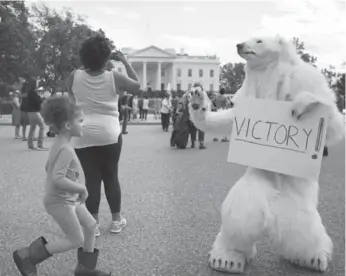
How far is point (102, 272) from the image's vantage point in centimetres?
332

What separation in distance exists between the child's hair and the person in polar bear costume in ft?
4.18

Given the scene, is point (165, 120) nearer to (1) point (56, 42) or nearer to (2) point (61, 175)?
(2) point (61, 175)

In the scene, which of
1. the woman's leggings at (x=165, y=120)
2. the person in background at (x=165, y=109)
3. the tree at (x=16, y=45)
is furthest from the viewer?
the tree at (x=16, y=45)

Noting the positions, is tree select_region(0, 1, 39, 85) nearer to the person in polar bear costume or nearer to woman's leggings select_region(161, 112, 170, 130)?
woman's leggings select_region(161, 112, 170, 130)

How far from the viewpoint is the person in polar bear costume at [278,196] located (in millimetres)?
3307

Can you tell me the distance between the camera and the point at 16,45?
103 feet

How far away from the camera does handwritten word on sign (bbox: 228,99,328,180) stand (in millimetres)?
3371

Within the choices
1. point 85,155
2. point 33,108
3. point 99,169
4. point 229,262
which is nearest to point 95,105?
point 85,155

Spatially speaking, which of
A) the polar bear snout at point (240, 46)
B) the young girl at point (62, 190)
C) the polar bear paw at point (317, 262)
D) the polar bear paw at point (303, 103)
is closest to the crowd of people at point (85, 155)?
the young girl at point (62, 190)

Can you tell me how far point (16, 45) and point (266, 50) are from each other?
30516mm

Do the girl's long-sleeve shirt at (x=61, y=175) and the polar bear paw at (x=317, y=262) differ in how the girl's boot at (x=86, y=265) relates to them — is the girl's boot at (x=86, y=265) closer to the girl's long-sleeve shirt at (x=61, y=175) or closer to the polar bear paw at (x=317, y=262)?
the girl's long-sleeve shirt at (x=61, y=175)

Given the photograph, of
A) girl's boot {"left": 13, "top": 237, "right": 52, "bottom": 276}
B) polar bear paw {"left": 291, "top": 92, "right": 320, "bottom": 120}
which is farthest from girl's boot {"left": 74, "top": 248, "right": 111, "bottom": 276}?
polar bear paw {"left": 291, "top": 92, "right": 320, "bottom": 120}

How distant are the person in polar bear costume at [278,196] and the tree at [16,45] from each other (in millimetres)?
28400

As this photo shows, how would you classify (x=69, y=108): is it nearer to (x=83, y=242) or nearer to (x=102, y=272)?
(x=83, y=242)
